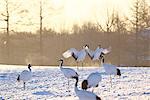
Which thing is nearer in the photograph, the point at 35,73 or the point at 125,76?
the point at 125,76

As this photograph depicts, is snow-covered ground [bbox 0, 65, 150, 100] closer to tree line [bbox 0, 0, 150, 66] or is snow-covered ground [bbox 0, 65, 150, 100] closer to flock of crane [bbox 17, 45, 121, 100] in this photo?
flock of crane [bbox 17, 45, 121, 100]

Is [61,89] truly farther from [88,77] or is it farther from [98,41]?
[98,41]

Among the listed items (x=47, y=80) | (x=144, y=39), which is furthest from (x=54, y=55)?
(x=47, y=80)

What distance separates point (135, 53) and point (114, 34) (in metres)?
5.16

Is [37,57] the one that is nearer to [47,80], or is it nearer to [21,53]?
[21,53]

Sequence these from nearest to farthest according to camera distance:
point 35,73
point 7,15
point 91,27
Result: 1. point 35,73
2. point 7,15
3. point 91,27

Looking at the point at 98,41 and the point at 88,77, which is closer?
the point at 88,77

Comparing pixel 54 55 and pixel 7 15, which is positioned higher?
pixel 7 15

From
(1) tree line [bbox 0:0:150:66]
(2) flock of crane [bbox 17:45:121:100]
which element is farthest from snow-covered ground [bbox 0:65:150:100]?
(1) tree line [bbox 0:0:150:66]

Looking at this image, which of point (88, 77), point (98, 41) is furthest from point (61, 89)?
point (98, 41)

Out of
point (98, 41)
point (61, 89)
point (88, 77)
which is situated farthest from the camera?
point (98, 41)

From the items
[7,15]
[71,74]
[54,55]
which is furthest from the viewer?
[54,55]

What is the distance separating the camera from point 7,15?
185ft

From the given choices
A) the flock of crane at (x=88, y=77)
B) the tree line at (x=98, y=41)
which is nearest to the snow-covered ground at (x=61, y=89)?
the flock of crane at (x=88, y=77)
